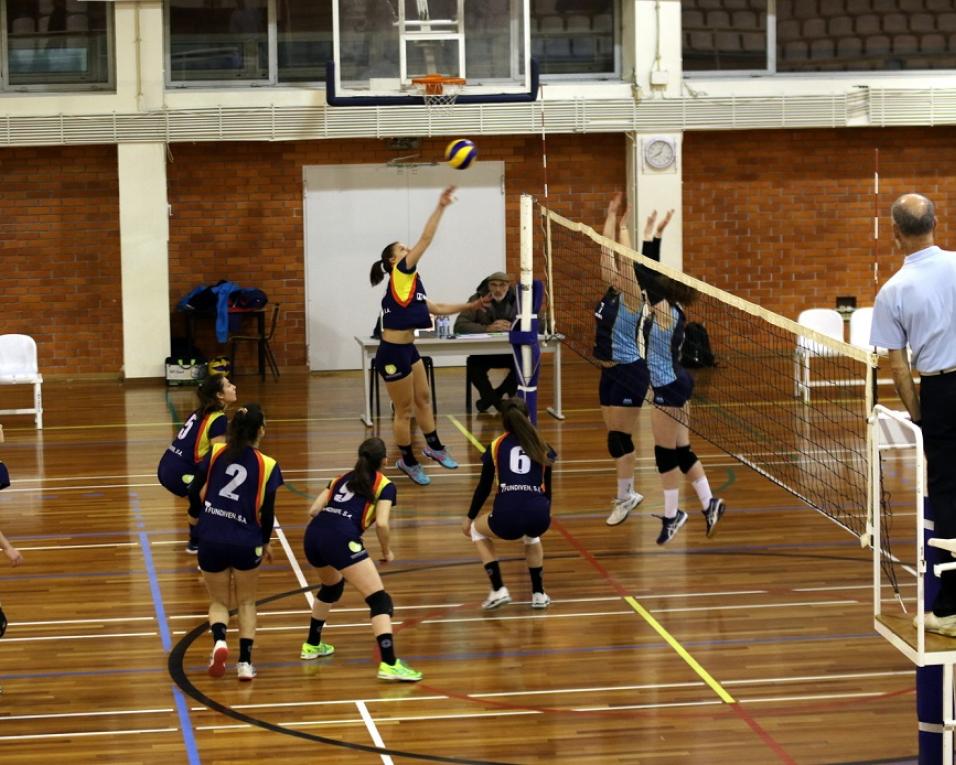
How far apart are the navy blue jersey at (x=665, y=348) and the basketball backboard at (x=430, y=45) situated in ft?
28.3

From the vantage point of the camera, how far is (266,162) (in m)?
19.8

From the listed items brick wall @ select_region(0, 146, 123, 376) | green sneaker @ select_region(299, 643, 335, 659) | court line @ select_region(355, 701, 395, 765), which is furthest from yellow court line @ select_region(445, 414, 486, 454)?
court line @ select_region(355, 701, 395, 765)

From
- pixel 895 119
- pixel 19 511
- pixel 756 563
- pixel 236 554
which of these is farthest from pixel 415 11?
pixel 236 554

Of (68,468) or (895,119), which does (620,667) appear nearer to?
(68,468)

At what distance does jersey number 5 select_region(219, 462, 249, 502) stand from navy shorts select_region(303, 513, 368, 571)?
44cm

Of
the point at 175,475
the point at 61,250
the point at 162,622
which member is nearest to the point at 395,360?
the point at 175,475

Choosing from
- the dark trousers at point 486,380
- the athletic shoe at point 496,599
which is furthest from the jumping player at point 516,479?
the dark trousers at point 486,380

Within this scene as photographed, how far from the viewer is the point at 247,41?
19.8m

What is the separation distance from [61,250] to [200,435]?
37.9 ft

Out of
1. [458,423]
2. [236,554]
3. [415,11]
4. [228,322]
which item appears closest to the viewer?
[236,554]

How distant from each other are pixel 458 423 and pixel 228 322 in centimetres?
503

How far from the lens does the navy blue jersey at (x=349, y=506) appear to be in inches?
293

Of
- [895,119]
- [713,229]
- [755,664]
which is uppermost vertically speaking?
[895,119]

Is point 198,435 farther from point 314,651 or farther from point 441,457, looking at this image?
point 441,457
